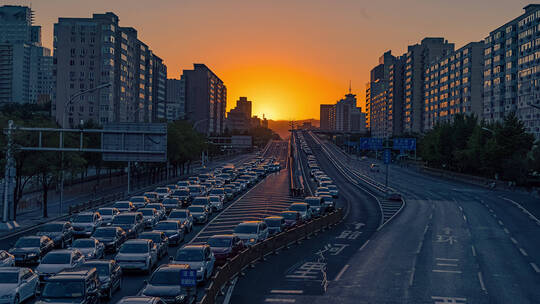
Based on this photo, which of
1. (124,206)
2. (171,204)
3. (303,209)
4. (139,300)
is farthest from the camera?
(171,204)

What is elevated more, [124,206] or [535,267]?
[124,206]

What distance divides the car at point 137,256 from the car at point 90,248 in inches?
72.1

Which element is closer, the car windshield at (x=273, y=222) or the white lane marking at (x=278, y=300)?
the white lane marking at (x=278, y=300)

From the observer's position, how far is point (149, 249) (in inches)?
966

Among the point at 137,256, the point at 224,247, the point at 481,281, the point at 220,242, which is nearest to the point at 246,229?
the point at 220,242

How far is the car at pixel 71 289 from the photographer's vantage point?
16.8 m

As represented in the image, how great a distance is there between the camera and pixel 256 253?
89.1 ft

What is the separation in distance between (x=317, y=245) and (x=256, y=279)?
10.4m

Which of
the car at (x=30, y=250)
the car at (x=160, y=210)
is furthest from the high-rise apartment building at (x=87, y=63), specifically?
the car at (x=30, y=250)

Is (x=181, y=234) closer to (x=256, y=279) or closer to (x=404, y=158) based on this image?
(x=256, y=279)

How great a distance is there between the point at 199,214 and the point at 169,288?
23.8 m

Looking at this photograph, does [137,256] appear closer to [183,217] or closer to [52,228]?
[52,228]

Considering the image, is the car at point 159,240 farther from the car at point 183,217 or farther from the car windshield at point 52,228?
the car at point 183,217

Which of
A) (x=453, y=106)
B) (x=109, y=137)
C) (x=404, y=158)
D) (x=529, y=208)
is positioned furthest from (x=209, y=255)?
(x=453, y=106)
